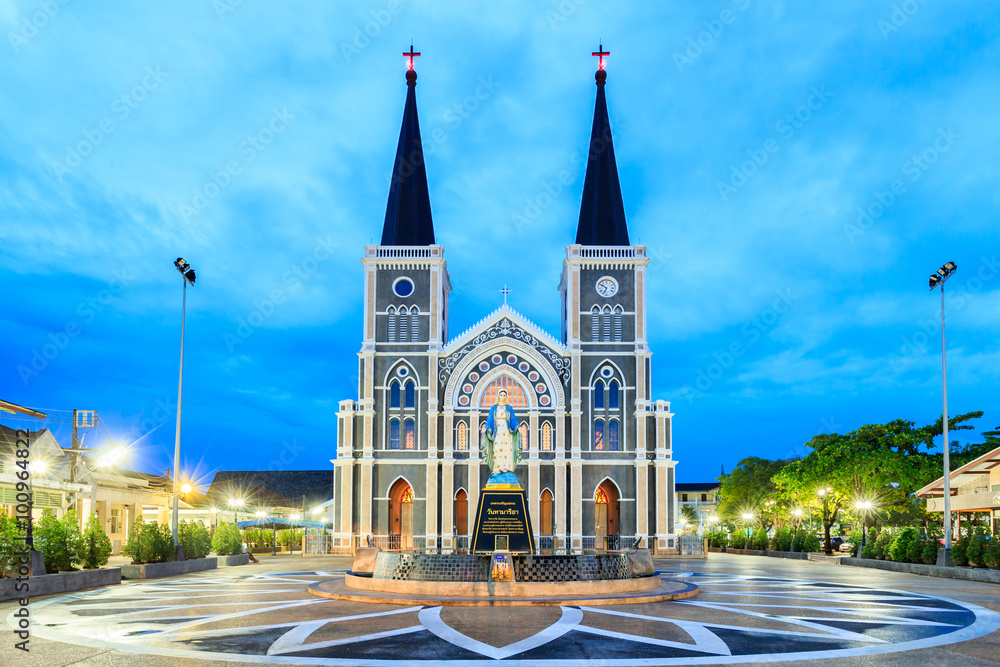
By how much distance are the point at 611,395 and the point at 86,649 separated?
4495cm

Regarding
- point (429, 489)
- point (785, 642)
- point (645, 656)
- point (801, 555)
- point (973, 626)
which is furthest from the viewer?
point (429, 489)

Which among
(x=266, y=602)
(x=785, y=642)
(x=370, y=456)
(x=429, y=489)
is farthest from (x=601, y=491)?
(x=785, y=642)

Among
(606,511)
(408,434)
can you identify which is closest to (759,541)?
(606,511)

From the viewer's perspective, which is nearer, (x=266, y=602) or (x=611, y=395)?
(x=266, y=602)

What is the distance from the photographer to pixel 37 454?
1515 inches

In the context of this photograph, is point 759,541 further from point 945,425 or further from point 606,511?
point 945,425

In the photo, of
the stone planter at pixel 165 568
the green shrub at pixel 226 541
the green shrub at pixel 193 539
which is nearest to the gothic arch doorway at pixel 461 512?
the green shrub at pixel 226 541

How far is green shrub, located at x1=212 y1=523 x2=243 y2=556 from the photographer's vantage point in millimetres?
36406

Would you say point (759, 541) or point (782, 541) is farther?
point (759, 541)

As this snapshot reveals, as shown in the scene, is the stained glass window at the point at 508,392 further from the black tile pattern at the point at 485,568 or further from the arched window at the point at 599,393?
the black tile pattern at the point at 485,568

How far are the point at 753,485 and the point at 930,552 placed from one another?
51.4 meters

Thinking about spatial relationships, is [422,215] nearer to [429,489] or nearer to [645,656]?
[429,489]

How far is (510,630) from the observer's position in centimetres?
1477

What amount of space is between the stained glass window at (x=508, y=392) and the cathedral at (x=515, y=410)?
0.07 m
